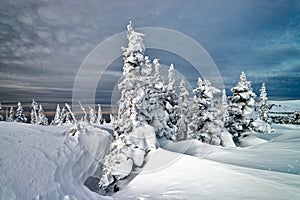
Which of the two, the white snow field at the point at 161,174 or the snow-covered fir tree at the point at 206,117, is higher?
the snow-covered fir tree at the point at 206,117

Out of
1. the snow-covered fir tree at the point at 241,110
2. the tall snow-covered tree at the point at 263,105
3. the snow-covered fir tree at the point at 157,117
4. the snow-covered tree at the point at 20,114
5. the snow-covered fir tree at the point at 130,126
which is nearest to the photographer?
the snow-covered fir tree at the point at 130,126

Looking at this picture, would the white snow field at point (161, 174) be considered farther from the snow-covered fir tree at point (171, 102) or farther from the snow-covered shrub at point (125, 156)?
the snow-covered fir tree at point (171, 102)

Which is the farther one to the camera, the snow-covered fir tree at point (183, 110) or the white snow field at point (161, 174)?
the snow-covered fir tree at point (183, 110)

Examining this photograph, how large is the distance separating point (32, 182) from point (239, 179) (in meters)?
8.79

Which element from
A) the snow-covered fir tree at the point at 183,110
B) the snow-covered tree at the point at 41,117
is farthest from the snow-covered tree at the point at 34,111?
the snow-covered fir tree at the point at 183,110

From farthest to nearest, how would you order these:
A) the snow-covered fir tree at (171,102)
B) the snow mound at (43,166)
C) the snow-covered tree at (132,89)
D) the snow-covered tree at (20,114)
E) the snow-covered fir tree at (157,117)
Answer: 1. the snow-covered tree at (20,114)
2. the snow-covered fir tree at (171,102)
3. the snow-covered fir tree at (157,117)
4. the snow-covered tree at (132,89)
5. the snow mound at (43,166)

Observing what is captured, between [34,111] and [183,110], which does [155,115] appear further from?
[34,111]

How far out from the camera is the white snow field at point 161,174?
7.29 m

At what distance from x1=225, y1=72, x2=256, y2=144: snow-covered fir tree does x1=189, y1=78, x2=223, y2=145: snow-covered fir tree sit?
4.08m

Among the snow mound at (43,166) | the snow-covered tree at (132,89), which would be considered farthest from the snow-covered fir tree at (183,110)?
the snow mound at (43,166)

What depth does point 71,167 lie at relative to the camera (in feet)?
43.9

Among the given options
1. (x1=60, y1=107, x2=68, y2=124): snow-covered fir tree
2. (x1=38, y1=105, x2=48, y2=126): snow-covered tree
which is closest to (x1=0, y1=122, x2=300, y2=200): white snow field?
(x1=60, y1=107, x2=68, y2=124): snow-covered fir tree

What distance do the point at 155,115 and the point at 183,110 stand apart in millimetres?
11660

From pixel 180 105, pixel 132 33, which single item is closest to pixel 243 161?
pixel 132 33
